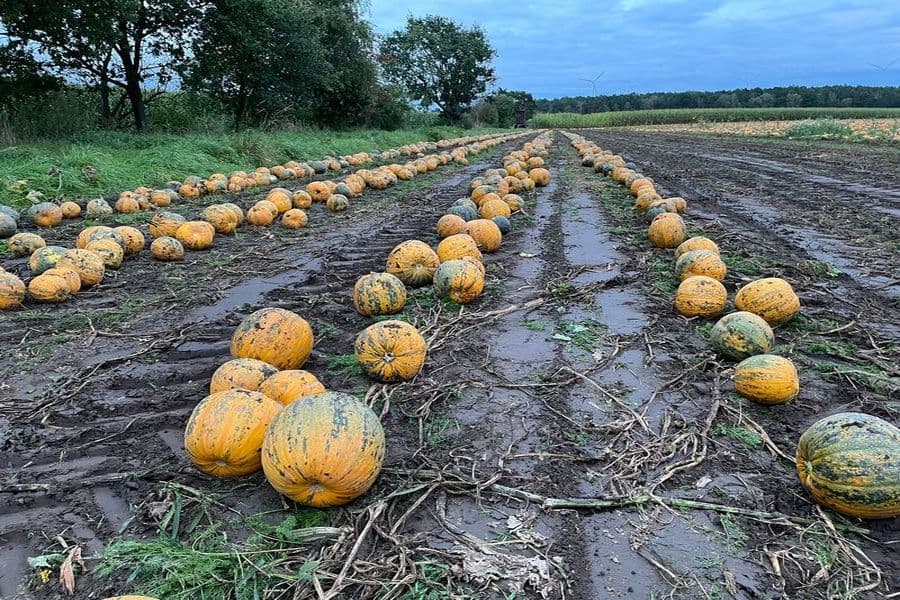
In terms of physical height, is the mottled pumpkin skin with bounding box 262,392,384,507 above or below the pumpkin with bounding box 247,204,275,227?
below

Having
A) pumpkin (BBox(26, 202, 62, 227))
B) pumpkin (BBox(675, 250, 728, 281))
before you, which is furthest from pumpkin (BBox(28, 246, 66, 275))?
pumpkin (BBox(675, 250, 728, 281))

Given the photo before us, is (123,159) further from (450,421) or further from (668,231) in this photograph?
(450,421)

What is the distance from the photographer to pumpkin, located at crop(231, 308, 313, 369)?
169 inches

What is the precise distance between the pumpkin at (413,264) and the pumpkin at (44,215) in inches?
264

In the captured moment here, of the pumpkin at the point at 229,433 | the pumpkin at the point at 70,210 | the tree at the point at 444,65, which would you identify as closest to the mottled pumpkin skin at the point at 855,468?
the pumpkin at the point at 229,433

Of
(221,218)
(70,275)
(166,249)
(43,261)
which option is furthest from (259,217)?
(70,275)

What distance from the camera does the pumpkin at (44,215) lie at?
30.4 feet

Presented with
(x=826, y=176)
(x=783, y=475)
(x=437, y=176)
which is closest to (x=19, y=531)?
(x=783, y=475)

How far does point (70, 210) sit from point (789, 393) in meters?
11.2

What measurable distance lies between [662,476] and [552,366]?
1.53 meters

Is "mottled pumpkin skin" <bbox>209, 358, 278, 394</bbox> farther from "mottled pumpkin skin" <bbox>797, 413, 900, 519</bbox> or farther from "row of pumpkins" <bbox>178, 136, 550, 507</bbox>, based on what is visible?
"mottled pumpkin skin" <bbox>797, 413, 900, 519</bbox>

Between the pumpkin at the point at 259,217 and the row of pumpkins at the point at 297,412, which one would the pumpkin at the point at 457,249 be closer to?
the row of pumpkins at the point at 297,412

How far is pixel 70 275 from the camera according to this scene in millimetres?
6188

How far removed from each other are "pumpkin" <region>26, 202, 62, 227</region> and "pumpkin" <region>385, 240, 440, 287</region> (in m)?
6.70
